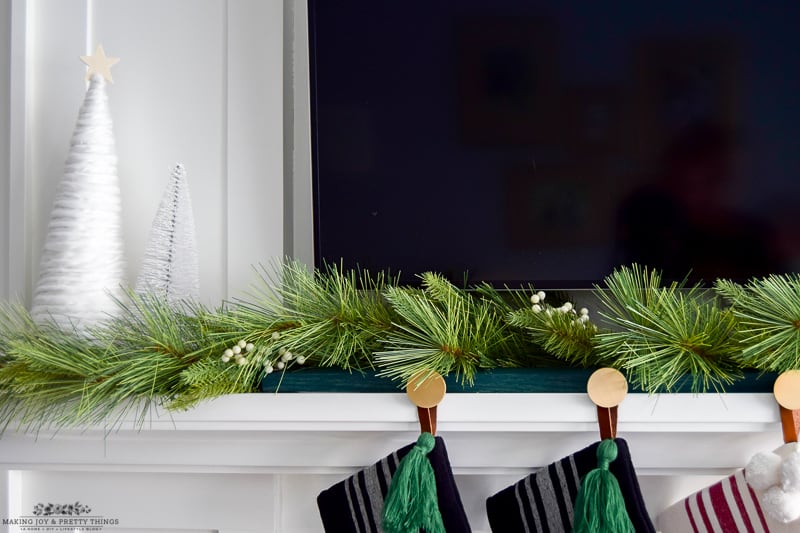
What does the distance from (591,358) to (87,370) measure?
1.83ft

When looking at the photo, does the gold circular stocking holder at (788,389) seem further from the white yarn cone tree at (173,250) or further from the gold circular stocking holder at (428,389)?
the white yarn cone tree at (173,250)

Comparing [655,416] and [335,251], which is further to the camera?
[335,251]

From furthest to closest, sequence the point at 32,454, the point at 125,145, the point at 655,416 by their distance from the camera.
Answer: the point at 125,145, the point at 32,454, the point at 655,416

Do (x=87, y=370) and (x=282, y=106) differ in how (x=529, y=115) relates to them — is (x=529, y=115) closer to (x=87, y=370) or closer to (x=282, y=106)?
(x=282, y=106)

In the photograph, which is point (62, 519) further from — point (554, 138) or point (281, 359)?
point (554, 138)

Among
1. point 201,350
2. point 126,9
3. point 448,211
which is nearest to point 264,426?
point 201,350

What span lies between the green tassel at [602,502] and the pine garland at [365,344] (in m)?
0.09

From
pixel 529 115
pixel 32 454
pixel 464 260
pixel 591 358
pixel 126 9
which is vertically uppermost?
pixel 126 9

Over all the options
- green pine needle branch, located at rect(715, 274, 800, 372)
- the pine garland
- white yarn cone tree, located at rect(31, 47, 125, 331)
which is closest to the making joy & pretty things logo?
the pine garland

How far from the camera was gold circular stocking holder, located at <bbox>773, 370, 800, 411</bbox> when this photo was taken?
0.65 meters

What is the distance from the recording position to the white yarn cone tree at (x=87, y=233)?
777 millimetres

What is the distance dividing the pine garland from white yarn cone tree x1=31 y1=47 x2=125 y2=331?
0.03 m

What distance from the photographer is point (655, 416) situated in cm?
68

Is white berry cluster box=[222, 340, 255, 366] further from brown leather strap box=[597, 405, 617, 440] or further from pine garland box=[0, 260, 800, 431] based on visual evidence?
brown leather strap box=[597, 405, 617, 440]
